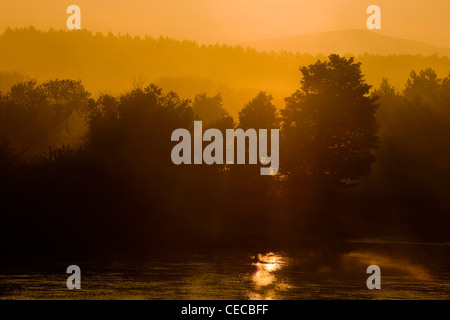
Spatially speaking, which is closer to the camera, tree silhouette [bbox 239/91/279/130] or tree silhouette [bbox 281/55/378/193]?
tree silhouette [bbox 281/55/378/193]

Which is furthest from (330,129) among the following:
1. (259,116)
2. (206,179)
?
(206,179)

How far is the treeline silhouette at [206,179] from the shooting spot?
6334 cm

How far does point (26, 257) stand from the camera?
5381 cm

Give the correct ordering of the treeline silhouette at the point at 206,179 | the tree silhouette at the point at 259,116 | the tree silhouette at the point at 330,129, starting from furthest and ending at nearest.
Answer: the tree silhouette at the point at 259,116, the tree silhouette at the point at 330,129, the treeline silhouette at the point at 206,179

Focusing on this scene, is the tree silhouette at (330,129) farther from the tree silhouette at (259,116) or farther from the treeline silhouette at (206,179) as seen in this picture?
the tree silhouette at (259,116)

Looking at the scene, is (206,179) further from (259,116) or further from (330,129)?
(259,116)

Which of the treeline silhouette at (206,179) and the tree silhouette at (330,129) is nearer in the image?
the treeline silhouette at (206,179)

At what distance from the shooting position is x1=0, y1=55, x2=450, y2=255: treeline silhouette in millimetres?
63344

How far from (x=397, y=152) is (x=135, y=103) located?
155 feet

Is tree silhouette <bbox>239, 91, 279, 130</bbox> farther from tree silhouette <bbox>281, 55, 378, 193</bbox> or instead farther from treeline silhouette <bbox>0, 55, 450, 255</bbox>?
tree silhouette <bbox>281, 55, 378, 193</bbox>

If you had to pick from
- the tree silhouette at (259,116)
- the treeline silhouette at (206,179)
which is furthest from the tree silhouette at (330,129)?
the tree silhouette at (259,116)

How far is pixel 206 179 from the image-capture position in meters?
80.8

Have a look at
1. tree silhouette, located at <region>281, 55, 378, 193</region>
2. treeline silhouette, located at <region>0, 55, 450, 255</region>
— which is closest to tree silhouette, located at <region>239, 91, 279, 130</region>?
treeline silhouette, located at <region>0, 55, 450, 255</region>

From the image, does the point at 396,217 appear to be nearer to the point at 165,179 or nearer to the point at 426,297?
the point at 165,179
